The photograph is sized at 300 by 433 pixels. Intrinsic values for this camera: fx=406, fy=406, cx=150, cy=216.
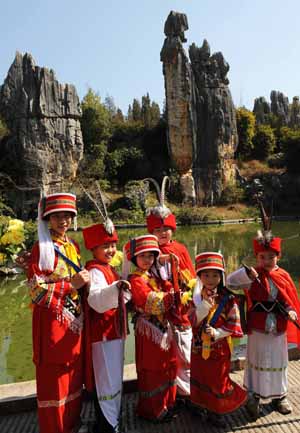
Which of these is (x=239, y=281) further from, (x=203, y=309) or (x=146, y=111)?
(x=146, y=111)

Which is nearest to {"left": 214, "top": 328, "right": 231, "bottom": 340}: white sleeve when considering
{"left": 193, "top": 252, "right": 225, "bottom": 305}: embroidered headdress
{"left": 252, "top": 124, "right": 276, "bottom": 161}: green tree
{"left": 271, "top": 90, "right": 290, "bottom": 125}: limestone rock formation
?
{"left": 193, "top": 252, "right": 225, "bottom": 305}: embroidered headdress

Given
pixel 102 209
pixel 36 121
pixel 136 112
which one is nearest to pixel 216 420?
pixel 102 209

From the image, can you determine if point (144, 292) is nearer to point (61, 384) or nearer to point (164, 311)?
point (164, 311)

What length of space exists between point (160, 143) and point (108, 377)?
2858 cm

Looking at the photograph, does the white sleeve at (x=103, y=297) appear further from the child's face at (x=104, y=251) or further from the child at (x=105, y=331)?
the child's face at (x=104, y=251)

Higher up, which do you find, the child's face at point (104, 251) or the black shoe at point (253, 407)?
the child's face at point (104, 251)

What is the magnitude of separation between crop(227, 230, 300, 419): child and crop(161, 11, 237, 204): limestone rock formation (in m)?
24.2

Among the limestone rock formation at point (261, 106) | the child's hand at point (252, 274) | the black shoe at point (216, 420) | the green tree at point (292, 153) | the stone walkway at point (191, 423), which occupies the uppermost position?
the limestone rock formation at point (261, 106)

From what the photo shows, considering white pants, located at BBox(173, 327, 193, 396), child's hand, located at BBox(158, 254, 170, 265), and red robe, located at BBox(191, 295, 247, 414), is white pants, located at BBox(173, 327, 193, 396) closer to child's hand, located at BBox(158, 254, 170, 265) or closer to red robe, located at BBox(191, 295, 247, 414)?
red robe, located at BBox(191, 295, 247, 414)

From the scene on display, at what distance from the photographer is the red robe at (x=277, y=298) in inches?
117

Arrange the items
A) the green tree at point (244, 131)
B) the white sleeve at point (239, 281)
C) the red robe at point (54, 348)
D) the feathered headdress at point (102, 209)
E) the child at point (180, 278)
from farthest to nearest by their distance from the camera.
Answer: the green tree at point (244, 131) → the child at point (180, 278) → the white sleeve at point (239, 281) → the feathered headdress at point (102, 209) → the red robe at point (54, 348)

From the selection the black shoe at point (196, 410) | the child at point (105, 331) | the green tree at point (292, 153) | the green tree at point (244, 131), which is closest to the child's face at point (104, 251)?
the child at point (105, 331)

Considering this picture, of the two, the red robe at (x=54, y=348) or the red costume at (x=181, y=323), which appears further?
the red costume at (x=181, y=323)

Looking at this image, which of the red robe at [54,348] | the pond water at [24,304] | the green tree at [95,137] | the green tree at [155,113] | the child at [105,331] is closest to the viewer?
the red robe at [54,348]
